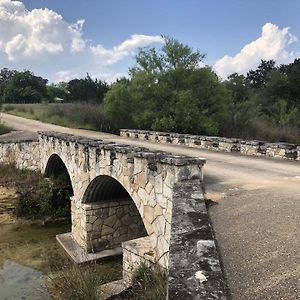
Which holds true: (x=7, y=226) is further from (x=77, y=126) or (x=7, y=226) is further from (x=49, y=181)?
(x=77, y=126)

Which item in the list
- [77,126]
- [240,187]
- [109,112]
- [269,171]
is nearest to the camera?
[240,187]

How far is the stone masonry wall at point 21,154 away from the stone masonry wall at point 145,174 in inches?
268

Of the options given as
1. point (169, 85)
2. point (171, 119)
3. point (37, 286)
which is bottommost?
point (37, 286)

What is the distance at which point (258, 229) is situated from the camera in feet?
13.7

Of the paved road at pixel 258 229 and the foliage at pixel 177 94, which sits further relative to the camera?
the foliage at pixel 177 94

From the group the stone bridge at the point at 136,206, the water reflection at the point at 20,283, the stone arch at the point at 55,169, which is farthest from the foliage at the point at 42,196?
the water reflection at the point at 20,283

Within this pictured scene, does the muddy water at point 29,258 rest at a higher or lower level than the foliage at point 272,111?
lower

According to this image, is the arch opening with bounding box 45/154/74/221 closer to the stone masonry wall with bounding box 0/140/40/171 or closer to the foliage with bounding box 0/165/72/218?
the foliage with bounding box 0/165/72/218

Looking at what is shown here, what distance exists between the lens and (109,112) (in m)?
24.9

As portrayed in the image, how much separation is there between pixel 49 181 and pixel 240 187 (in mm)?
11690

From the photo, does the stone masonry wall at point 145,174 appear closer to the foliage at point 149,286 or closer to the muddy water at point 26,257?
the foliage at point 149,286

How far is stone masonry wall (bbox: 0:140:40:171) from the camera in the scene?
Result: 1817 cm

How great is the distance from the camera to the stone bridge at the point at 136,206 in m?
3.32

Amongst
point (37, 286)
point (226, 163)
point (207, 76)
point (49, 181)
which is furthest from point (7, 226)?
point (207, 76)
